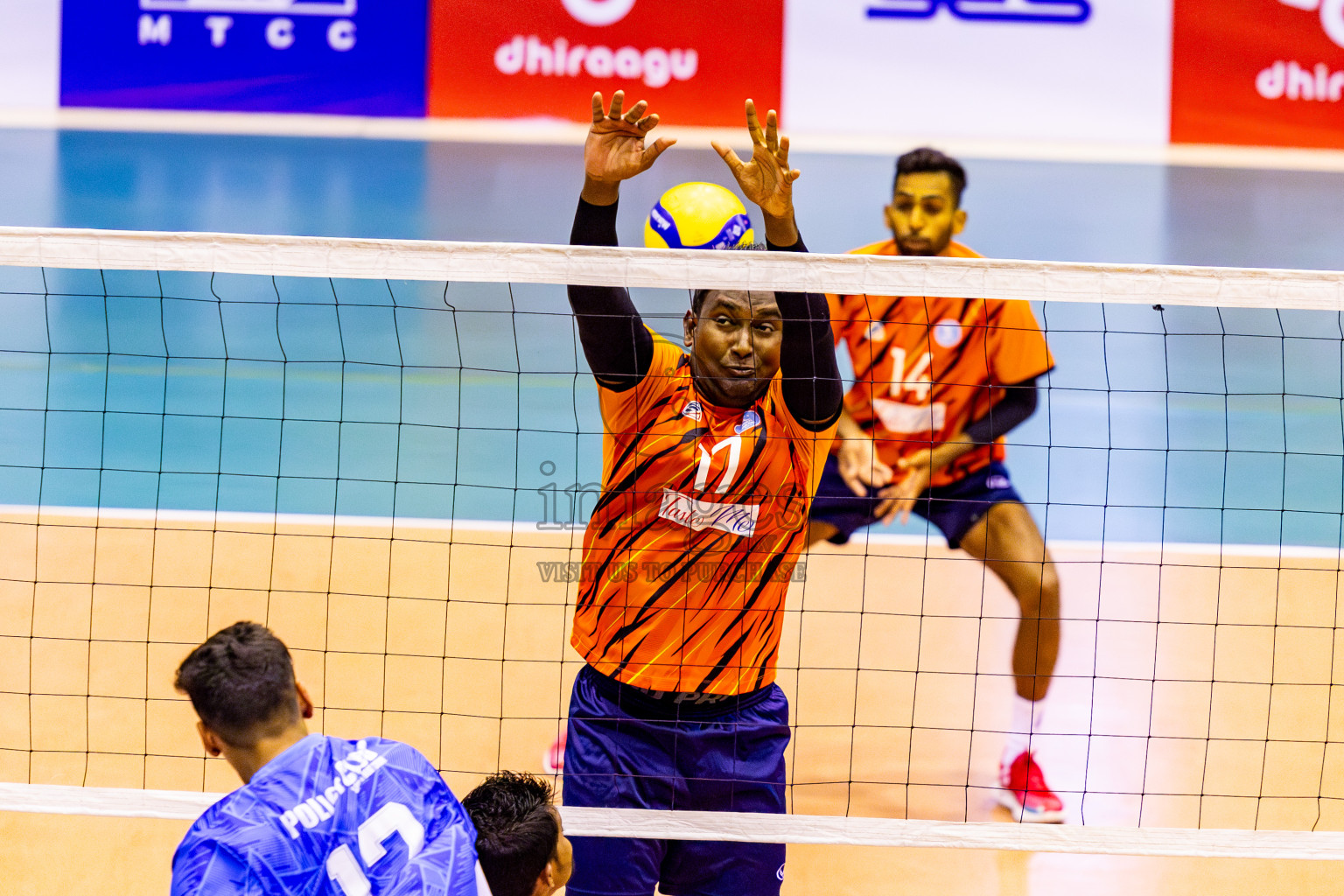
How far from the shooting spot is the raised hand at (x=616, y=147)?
9.80ft

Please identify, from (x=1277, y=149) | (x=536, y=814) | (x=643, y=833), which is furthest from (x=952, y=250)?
(x=1277, y=149)

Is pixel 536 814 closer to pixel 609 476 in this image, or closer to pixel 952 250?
pixel 609 476

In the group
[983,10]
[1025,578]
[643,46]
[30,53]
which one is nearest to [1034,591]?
[1025,578]

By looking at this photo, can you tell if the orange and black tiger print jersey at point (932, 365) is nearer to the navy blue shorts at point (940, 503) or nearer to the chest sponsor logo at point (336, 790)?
the navy blue shorts at point (940, 503)

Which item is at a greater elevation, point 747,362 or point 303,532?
point 747,362

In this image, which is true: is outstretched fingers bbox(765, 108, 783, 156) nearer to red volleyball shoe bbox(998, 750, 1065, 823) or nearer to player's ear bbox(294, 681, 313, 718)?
player's ear bbox(294, 681, 313, 718)

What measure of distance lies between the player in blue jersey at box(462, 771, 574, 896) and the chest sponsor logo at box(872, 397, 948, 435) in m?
2.91

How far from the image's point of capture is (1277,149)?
1427 cm

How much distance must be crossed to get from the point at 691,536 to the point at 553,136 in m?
12.0

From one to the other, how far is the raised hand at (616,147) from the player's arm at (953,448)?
2.12 meters

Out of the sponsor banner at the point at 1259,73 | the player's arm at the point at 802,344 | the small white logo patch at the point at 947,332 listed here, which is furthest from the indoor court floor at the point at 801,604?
the sponsor banner at the point at 1259,73

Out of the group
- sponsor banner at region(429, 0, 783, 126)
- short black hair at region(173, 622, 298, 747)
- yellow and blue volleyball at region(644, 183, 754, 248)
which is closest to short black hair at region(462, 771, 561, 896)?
short black hair at region(173, 622, 298, 747)

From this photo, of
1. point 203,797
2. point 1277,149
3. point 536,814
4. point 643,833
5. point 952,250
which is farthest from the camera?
point 1277,149

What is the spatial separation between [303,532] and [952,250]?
315 centimetres
